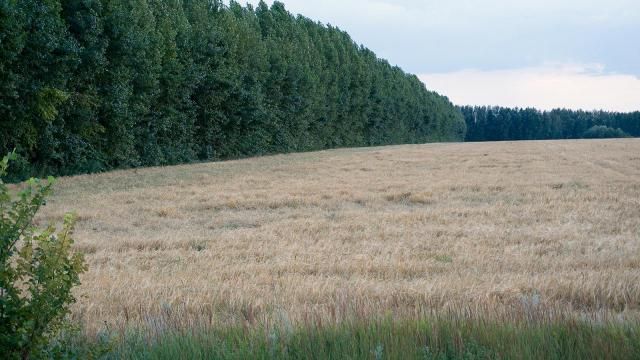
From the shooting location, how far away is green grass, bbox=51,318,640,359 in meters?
3.43

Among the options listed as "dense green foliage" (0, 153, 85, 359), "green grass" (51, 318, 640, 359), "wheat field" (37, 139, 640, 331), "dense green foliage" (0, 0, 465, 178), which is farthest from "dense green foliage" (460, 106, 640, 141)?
"dense green foliage" (0, 153, 85, 359)

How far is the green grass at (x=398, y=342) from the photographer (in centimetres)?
343

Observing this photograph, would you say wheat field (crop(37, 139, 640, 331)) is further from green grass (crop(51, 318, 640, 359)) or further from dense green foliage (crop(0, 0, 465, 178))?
dense green foliage (crop(0, 0, 465, 178))

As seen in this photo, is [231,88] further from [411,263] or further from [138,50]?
[411,263]

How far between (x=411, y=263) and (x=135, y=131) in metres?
26.0

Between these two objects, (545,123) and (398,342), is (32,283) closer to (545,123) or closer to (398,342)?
(398,342)

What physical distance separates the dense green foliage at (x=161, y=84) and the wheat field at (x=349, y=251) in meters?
5.12

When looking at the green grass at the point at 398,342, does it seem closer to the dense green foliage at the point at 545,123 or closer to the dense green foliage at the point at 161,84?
the dense green foliage at the point at 161,84

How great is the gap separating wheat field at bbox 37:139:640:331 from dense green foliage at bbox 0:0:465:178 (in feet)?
16.8

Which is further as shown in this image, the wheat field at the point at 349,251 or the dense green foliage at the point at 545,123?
the dense green foliage at the point at 545,123

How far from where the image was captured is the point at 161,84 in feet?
107

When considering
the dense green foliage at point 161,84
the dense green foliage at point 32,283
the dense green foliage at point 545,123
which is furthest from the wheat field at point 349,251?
the dense green foliage at point 545,123

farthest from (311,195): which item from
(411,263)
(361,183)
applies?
(411,263)

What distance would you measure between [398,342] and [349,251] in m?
5.18
